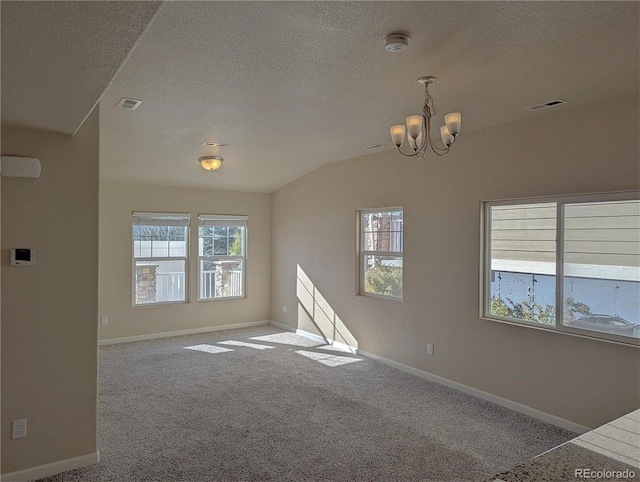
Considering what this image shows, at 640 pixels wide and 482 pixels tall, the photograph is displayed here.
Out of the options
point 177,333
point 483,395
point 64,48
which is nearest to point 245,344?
point 177,333

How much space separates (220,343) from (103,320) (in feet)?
5.52

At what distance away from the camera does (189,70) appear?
2998mm

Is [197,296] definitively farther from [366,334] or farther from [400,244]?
[400,244]

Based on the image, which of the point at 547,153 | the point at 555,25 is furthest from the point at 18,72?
the point at 547,153

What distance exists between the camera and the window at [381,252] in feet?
17.6

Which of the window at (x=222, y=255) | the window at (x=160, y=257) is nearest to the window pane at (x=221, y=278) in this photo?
the window at (x=222, y=255)

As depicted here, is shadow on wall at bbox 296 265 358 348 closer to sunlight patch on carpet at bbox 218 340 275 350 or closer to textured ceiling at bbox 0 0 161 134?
sunlight patch on carpet at bbox 218 340 275 350

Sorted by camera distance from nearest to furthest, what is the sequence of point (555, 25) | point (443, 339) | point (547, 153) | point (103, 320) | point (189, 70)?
point (555, 25)
point (189, 70)
point (547, 153)
point (443, 339)
point (103, 320)

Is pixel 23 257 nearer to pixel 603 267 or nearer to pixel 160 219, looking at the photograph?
pixel 160 219

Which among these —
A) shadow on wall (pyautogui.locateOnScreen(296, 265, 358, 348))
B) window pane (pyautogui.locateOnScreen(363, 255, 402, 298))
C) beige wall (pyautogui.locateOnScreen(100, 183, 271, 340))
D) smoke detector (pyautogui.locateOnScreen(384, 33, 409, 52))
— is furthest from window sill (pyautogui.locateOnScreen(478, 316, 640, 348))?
beige wall (pyautogui.locateOnScreen(100, 183, 271, 340))

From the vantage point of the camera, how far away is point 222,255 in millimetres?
7367

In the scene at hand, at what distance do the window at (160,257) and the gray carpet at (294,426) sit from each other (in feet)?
4.60

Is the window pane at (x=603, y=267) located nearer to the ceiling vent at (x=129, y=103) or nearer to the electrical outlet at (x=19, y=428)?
the ceiling vent at (x=129, y=103)

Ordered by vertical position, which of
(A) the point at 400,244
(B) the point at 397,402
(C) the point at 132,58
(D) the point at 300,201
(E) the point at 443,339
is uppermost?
(C) the point at 132,58
